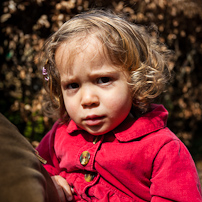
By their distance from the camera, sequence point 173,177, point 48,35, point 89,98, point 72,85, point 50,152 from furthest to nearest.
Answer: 1. point 48,35
2. point 50,152
3. point 72,85
4. point 89,98
5. point 173,177

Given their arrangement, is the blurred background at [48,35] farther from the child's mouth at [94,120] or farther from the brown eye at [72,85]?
the child's mouth at [94,120]

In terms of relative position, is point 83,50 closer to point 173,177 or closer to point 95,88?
point 95,88

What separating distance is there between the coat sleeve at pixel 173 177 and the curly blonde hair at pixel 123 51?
1.36 ft

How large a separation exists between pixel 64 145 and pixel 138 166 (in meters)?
0.57

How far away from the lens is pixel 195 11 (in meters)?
4.37

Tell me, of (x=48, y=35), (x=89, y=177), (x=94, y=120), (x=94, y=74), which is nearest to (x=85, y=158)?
(x=89, y=177)

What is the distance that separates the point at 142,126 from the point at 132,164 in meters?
0.24

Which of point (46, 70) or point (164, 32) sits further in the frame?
point (164, 32)

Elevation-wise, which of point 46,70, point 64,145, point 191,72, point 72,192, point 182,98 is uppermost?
point 46,70

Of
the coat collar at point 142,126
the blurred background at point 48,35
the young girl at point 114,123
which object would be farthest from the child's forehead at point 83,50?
the blurred background at point 48,35

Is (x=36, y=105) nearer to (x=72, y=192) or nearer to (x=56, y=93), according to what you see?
(x=56, y=93)

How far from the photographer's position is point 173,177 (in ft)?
5.17

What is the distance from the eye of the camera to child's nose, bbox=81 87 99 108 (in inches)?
66.6

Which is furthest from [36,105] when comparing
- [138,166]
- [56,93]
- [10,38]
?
[138,166]
